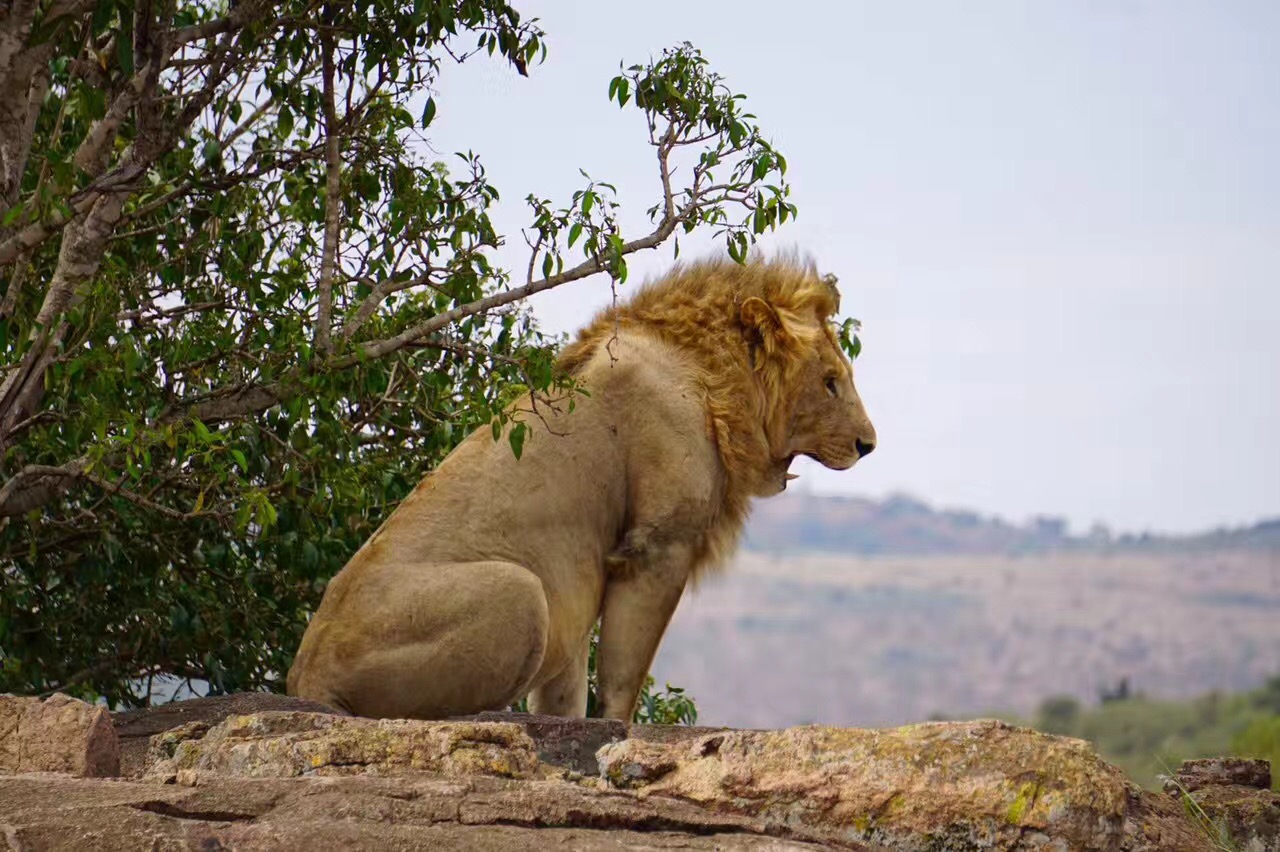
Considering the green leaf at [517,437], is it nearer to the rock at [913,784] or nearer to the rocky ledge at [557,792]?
the rocky ledge at [557,792]

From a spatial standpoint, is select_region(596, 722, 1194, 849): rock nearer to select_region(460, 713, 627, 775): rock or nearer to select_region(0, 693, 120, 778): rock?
select_region(460, 713, 627, 775): rock

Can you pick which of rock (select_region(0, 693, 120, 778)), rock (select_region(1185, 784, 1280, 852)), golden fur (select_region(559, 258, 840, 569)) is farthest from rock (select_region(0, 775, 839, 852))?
golden fur (select_region(559, 258, 840, 569))

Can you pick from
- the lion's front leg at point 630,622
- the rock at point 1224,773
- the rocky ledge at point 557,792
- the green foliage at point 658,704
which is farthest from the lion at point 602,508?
the rock at point 1224,773

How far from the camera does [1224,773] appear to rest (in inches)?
270

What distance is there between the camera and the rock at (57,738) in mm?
5707

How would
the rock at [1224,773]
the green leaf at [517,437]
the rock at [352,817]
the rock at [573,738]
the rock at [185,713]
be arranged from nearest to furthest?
1. the rock at [352,817]
2. the rock at [573,738]
3. the rock at [1224,773]
4. the rock at [185,713]
5. the green leaf at [517,437]

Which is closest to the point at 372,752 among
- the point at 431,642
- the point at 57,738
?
the point at 57,738

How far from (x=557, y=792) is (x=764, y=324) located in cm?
417

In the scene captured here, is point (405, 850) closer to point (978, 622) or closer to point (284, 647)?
point (284, 647)

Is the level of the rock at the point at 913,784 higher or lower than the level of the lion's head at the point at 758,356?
lower

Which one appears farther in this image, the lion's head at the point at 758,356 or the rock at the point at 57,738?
the lion's head at the point at 758,356

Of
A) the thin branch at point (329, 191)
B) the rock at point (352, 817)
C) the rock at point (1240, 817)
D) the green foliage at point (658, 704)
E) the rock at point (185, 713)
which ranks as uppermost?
the thin branch at point (329, 191)

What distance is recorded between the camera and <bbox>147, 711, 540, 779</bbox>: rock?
210 inches

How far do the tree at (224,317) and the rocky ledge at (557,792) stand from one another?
1921mm
